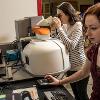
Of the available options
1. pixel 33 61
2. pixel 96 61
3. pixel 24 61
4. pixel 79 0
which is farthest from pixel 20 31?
pixel 79 0

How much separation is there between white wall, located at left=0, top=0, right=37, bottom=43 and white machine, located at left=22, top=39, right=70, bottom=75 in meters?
0.91

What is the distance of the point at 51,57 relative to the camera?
1.65m

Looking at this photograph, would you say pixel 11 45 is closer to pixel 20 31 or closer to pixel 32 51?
pixel 20 31

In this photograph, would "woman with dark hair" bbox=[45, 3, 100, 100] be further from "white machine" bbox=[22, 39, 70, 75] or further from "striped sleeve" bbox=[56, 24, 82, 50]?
"striped sleeve" bbox=[56, 24, 82, 50]

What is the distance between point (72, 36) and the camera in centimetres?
198

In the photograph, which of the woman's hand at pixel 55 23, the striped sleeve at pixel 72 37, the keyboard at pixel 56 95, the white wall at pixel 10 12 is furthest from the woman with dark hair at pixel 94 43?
the white wall at pixel 10 12

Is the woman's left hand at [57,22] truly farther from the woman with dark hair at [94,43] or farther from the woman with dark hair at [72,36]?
the woman with dark hair at [94,43]

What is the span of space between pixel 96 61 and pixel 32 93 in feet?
A: 1.41

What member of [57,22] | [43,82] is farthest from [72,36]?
[43,82]

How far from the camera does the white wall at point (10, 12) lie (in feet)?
8.29

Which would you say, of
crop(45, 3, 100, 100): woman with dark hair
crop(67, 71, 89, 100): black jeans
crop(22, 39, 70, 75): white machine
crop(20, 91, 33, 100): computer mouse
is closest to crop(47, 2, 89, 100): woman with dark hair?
crop(67, 71, 89, 100): black jeans

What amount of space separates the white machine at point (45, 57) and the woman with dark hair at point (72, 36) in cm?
21

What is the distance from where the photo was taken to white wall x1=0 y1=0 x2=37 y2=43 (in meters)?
2.53

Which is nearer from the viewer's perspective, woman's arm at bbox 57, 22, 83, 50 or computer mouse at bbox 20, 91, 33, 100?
computer mouse at bbox 20, 91, 33, 100
